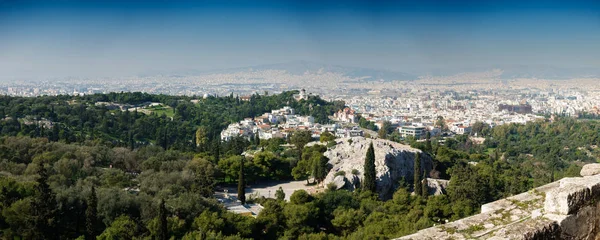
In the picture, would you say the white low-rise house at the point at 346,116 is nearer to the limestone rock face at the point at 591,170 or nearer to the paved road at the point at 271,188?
the paved road at the point at 271,188

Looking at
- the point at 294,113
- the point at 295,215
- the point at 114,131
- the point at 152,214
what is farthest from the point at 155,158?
the point at 294,113

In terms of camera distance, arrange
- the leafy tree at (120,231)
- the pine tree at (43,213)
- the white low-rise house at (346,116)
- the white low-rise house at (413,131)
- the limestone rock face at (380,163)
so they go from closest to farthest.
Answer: the leafy tree at (120,231) < the pine tree at (43,213) < the limestone rock face at (380,163) < the white low-rise house at (413,131) < the white low-rise house at (346,116)

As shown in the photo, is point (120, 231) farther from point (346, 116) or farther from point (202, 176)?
point (346, 116)

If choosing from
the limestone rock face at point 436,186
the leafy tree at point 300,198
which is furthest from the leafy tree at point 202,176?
the limestone rock face at point 436,186

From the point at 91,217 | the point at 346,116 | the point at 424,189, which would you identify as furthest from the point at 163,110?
the point at 91,217

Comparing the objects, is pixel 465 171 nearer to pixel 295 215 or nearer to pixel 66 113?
pixel 295 215
